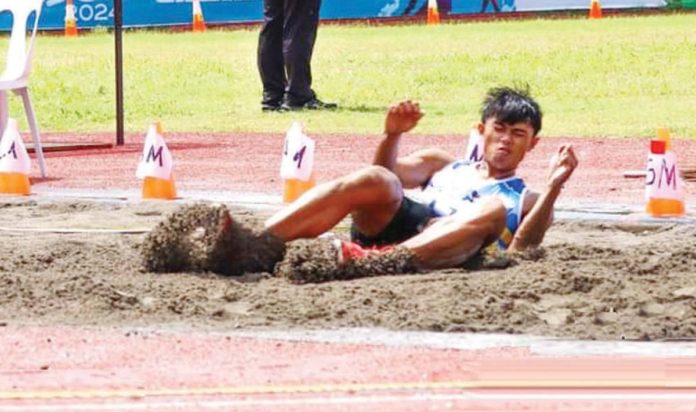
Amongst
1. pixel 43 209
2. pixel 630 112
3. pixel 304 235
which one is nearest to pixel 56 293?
pixel 304 235

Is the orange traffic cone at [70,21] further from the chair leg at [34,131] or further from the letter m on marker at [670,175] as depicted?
the letter m on marker at [670,175]

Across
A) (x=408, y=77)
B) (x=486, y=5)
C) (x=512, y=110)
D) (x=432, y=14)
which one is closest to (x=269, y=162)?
(x=512, y=110)

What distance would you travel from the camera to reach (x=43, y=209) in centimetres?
1217

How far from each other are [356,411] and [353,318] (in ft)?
5.67

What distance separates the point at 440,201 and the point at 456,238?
0.40 meters

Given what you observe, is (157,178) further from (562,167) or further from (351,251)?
(562,167)

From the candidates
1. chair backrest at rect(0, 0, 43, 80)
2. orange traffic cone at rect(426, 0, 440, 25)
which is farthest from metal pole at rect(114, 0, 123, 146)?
orange traffic cone at rect(426, 0, 440, 25)

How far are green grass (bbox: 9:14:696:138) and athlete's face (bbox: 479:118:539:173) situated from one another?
8.32 metres

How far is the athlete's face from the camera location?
9148 mm

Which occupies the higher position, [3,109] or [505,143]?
[505,143]

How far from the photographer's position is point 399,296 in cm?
817

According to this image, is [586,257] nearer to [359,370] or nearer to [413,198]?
[413,198]

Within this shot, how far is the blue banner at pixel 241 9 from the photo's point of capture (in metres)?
34.5

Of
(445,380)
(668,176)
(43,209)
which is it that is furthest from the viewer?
(43,209)
